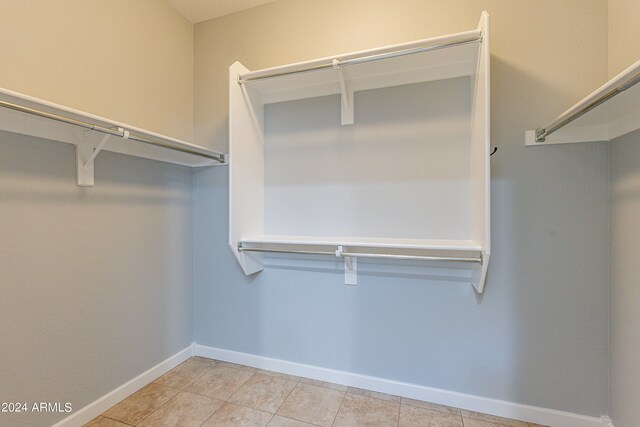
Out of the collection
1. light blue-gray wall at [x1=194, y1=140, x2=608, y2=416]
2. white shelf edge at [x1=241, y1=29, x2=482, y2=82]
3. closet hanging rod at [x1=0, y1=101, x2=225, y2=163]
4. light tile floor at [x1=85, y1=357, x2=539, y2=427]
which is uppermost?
white shelf edge at [x1=241, y1=29, x2=482, y2=82]

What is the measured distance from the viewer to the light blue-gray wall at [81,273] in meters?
1.28

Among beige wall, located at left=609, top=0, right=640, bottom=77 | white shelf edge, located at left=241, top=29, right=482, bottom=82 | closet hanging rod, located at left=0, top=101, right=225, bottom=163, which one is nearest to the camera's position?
closet hanging rod, located at left=0, top=101, right=225, bottom=163

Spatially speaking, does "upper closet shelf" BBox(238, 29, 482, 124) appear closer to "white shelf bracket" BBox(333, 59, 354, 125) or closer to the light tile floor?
"white shelf bracket" BBox(333, 59, 354, 125)

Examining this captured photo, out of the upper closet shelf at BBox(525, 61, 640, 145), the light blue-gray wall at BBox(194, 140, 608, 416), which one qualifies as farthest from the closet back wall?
the upper closet shelf at BBox(525, 61, 640, 145)

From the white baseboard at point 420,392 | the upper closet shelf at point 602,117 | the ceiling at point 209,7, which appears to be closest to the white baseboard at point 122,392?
the white baseboard at point 420,392

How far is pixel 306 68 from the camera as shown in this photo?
163 cm

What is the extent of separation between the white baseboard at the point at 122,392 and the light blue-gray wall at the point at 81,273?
1.4 inches

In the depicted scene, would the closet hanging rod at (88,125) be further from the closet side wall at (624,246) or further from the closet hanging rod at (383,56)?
the closet side wall at (624,246)

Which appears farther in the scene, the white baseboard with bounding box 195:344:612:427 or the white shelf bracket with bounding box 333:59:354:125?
the white shelf bracket with bounding box 333:59:354:125

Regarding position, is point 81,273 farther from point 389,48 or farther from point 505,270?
point 505,270

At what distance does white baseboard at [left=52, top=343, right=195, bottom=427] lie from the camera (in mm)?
1504

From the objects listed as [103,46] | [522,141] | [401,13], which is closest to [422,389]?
[522,141]

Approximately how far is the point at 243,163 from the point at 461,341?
1719 millimetres

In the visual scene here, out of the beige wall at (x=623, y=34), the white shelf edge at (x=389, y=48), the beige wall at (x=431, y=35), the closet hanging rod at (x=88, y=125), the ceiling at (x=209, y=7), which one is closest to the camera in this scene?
the closet hanging rod at (x=88, y=125)
